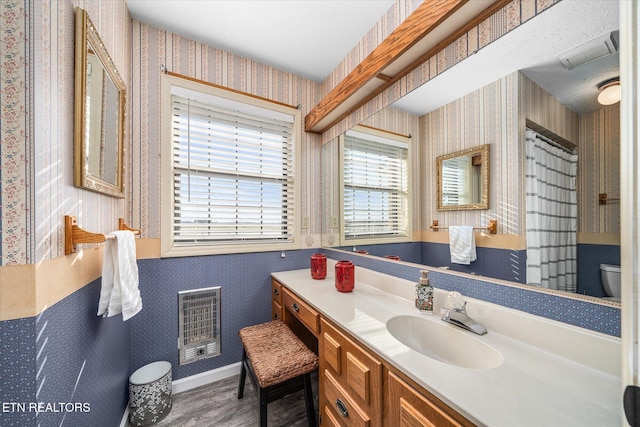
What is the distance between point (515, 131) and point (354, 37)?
4.63ft

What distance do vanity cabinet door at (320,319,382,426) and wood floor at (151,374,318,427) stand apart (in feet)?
1.94

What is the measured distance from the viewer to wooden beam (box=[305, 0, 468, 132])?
3.40 ft

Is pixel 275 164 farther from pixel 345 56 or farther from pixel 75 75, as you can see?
pixel 75 75

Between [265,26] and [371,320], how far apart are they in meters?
2.05

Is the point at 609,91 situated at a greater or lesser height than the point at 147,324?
greater

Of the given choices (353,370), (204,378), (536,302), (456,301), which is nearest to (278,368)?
(353,370)

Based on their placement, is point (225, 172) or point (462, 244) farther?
point (225, 172)

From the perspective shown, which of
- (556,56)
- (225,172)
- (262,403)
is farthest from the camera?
(225,172)

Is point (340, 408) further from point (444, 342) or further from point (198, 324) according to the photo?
Answer: point (198, 324)

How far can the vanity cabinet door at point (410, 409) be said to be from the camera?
25.4 inches

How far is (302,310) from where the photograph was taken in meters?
1.47

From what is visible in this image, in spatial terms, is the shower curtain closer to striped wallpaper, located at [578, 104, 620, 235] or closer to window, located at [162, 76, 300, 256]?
striped wallpaper, located at [578, 104, 620, 235]

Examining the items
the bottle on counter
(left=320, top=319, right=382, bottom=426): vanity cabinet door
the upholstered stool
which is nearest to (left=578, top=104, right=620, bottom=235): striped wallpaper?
the bottle on counter

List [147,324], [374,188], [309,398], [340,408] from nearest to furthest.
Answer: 1. [340,408]
2. [309,398]
3. [147,324]
4. [374,188]
